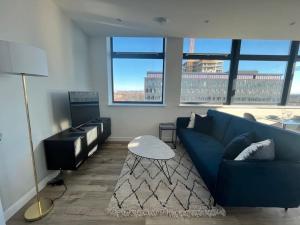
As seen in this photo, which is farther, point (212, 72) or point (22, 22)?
point (212, 72)

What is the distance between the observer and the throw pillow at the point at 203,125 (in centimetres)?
317

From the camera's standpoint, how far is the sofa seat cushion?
1.74 metres

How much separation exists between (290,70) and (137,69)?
4051 mm

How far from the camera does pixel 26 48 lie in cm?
140

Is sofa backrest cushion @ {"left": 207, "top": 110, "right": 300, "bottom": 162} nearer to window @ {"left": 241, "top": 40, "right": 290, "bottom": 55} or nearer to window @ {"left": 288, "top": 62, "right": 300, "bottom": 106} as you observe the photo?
window @ {"left": 241, "top": 40, "right": 290, "bottom": 55}

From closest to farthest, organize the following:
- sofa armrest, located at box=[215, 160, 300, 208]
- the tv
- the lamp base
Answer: sofa armrest, located at box=[215, 160, 300, 208] → the lamp base → the tv

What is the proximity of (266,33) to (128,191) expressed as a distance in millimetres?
4087

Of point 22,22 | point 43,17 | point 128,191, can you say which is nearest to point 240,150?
point 128,191

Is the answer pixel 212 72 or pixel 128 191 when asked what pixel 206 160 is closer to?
pixel 128 191

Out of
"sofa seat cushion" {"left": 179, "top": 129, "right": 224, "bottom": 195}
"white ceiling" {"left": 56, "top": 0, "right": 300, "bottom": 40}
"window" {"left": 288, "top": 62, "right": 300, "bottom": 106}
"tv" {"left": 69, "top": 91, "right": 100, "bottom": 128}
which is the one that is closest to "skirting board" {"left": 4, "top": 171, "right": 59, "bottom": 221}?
"tv" {"left": 69, "top": 91, "right": 100, "bottom": 128}

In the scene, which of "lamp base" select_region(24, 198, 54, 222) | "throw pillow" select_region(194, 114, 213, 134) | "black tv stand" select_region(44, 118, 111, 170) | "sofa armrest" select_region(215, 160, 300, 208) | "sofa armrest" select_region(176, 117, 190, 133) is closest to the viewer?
"sofa armrest" select_region(215, 160, 300, 208)

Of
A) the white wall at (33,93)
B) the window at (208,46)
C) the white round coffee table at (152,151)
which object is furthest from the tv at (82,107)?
the window at (208,46)

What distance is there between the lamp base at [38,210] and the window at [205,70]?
3423mm

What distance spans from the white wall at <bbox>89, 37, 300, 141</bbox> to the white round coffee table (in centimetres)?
114
